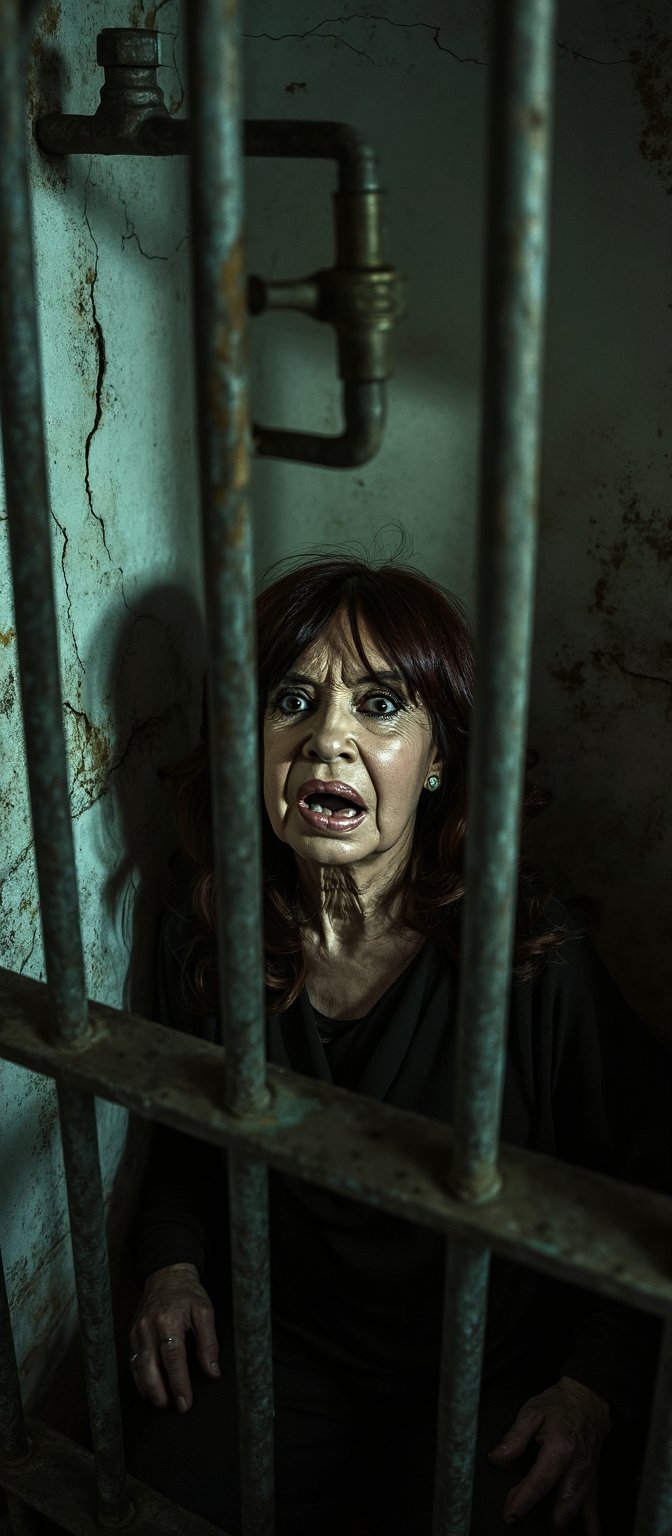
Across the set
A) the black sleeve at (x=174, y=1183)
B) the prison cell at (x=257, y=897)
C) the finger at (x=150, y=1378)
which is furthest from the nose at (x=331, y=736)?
the finger at (x=150, y=1378)

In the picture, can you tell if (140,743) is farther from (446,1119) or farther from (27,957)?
(446,1119)

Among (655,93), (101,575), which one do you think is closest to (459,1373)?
(101,575)

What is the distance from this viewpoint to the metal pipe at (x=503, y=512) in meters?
0.56

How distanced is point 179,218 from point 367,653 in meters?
0.67

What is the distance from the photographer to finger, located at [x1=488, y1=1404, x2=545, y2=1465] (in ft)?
4.51

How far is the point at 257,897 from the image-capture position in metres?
0.76

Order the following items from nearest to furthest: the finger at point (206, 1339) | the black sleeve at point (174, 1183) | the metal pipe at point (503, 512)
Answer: the metal pipe at point (503, 512) < the finger at point (206, 1339) < the black sleeve at point (174, 1183)

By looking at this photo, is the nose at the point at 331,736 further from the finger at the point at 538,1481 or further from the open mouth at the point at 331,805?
the finger at the point at 538,1481

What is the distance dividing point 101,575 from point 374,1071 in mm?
719

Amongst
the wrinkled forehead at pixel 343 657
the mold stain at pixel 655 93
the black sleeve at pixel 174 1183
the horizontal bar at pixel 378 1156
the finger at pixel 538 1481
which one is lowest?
the finger at pixel 538 1481

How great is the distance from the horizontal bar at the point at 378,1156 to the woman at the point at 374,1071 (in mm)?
612

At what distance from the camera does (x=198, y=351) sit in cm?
66

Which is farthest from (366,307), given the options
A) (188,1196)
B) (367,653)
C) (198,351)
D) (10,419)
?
(188,1196)

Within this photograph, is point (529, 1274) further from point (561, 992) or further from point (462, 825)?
point (462, 825)
